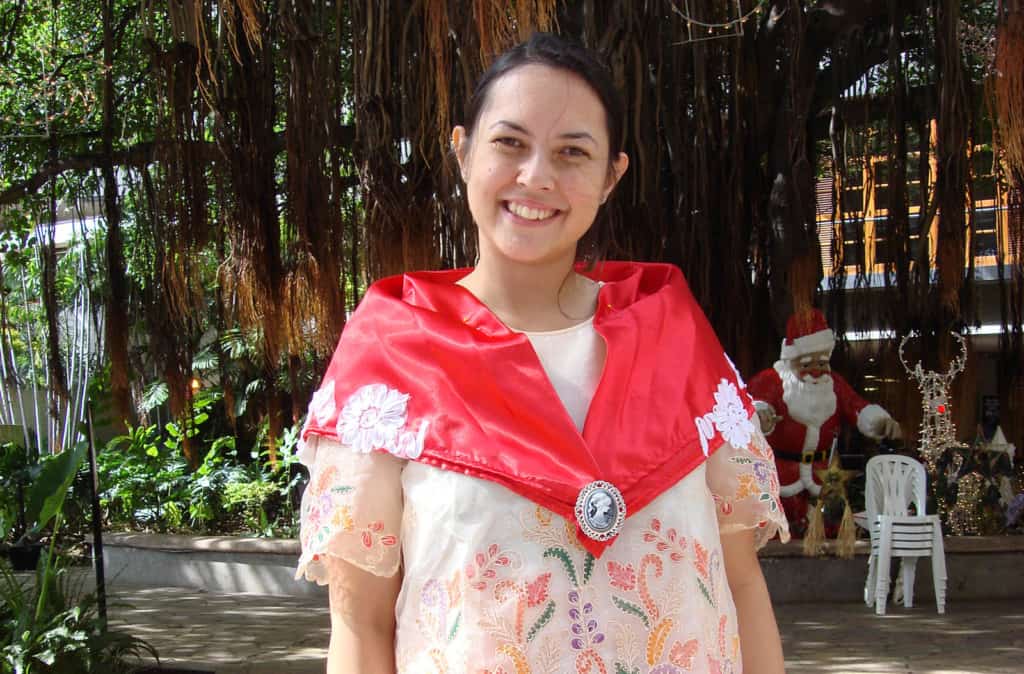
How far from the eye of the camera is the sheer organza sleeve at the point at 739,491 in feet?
3.59

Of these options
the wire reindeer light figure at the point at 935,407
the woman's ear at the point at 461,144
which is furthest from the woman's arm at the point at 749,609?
the wire reindeer light figure at the point at 935,407

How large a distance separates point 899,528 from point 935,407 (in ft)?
2.55

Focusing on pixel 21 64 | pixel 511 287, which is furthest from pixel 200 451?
pixel 511 287

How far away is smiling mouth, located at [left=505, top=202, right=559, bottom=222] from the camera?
1.08 m

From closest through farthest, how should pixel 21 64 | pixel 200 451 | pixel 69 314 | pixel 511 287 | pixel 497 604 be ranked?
pixel 497 604
pixel 511 287
pixel 21 64
pixel 200 451
pixel 69 314

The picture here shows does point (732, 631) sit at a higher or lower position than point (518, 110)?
lower

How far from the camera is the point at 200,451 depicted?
316 inches

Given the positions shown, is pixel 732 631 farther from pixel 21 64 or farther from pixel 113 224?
pixel 21 64

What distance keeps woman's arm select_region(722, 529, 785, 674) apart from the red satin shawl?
12 cm

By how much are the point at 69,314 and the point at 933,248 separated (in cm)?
674

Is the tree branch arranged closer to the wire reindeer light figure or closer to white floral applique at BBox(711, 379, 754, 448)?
the wire reindeer light figure

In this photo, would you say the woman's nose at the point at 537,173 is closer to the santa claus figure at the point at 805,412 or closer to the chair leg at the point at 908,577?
the santa claus figure at the point at 805,412

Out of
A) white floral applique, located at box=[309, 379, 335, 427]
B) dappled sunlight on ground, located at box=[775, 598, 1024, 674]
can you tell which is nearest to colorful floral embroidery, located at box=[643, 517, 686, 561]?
white floral applique, located at box=[309, 379, 335, 427]

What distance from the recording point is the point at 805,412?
498 cm
